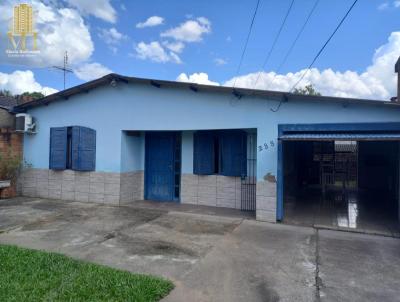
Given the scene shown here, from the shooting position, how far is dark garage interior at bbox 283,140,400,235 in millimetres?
8203

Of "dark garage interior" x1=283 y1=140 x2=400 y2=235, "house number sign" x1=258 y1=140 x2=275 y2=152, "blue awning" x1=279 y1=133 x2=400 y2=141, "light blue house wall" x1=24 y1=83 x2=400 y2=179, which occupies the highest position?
"light blue house wall" x1=24 y1=83 x2=400 y2=179

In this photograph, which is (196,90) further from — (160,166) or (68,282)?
(68,282)

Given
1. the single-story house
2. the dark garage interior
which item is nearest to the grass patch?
the single-story house

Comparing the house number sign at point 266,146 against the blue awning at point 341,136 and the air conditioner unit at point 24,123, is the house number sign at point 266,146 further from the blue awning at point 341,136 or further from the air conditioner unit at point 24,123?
the air conditioner unit at point 24,123

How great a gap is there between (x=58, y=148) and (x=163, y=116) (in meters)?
4.57

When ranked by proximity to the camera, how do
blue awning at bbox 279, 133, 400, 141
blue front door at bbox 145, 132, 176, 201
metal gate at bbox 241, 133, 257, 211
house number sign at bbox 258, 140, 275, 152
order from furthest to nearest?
blue front door at bbox 145, 132, 176, 201, metal gate at bbox 241, 133, 257, 211, house number sign at bbox 258, 140, 275, 152, blue awning at bbox 279, 133, 400, 141

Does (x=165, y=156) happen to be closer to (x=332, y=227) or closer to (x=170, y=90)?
(x=170, y=90)

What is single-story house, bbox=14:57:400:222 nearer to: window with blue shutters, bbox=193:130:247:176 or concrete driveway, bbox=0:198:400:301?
window with blue shutters, bbox=193:130:247:176

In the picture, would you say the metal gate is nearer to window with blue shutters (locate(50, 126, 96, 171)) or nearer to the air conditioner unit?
window with blue shutters (locate(50, 126, 96, 171))

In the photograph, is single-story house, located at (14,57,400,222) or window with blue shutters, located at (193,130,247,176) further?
window with blue shutters, located at (193,130,247,176)

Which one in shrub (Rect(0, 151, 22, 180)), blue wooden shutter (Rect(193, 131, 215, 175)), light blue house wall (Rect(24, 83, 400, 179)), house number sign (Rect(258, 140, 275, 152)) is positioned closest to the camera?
light blue house wall (Rect(24, 83, 400, 179))

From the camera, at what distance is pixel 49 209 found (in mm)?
9148

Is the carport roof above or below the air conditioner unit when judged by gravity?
above

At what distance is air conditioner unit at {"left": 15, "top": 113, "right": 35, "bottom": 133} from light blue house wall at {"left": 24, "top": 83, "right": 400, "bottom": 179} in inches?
10.4
